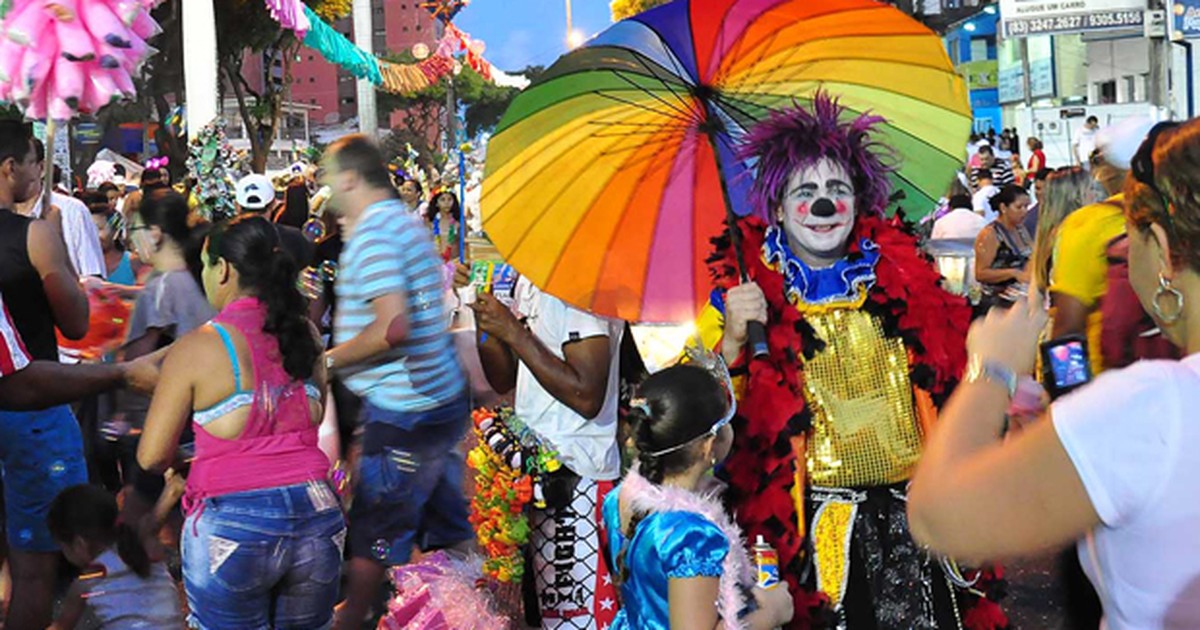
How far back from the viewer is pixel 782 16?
4.76 meters

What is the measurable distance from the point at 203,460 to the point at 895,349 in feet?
6.44

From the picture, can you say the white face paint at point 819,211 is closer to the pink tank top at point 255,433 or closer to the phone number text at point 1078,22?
the pink tank top at point 255,433

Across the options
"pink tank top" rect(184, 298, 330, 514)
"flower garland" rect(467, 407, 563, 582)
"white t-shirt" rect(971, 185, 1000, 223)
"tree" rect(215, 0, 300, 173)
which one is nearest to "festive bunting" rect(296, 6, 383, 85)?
"tree" rect(215, 0, 300, 173)

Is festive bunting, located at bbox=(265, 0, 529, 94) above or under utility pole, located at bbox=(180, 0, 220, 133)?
above

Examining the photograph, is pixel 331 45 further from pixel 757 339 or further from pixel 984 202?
pixel 757 339

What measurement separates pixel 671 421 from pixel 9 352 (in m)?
2.24

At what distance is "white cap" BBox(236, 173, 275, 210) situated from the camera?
9742 mm

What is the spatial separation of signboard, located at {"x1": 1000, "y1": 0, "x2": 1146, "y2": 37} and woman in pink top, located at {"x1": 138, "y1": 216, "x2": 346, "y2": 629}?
18.7 metres

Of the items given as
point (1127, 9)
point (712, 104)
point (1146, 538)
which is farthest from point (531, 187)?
point (1127, 9)

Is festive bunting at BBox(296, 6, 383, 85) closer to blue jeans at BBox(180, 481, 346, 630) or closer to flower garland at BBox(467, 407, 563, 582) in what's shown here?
flower garland at BBox(467, 407, 563, 582)

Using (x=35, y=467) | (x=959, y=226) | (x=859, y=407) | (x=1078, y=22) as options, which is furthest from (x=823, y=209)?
(x=1078, y=22)

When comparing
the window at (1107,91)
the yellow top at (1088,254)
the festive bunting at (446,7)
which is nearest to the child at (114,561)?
the yellow top at (1088,254)

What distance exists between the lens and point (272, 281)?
4297mm

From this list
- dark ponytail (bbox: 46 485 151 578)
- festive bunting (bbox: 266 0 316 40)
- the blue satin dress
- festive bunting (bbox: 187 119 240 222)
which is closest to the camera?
the blue satin dress
